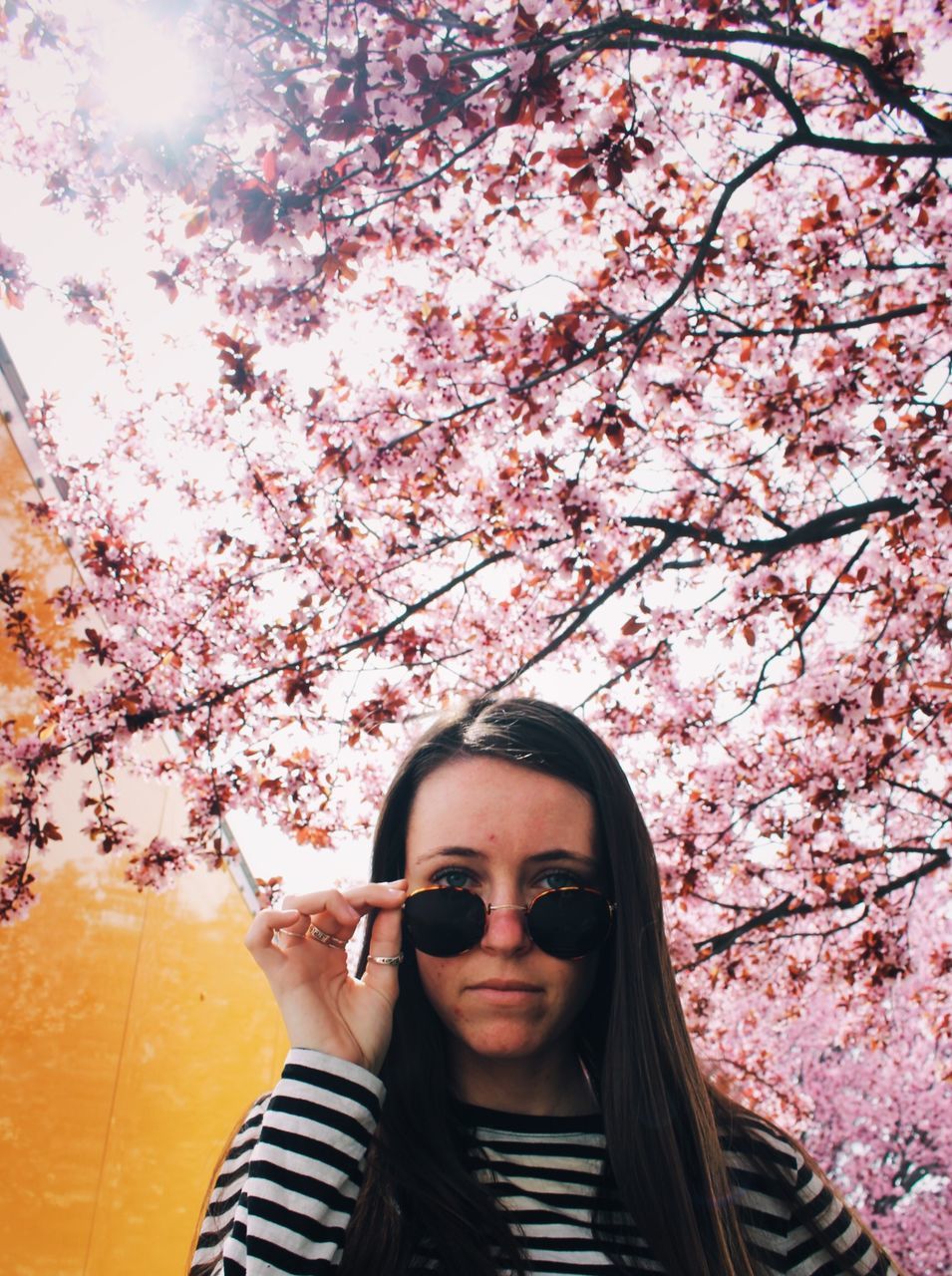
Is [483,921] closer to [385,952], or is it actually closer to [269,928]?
[385,952]

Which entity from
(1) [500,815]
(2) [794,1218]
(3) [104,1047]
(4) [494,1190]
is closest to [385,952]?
(1) [500,815]

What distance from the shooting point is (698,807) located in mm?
6078

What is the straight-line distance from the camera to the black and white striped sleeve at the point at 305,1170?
117 centimetres

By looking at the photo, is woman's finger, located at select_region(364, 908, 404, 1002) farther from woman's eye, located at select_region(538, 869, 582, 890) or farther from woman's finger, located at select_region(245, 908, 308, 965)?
woman's eye, located at select_region(538, 869, 582, 890)

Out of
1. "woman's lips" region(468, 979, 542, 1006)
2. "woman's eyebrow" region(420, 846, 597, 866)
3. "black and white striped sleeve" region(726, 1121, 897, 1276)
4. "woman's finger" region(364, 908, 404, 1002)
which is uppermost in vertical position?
"woman's eyebrow" region(420, 846, 597, 866)

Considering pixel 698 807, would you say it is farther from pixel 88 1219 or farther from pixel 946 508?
pixel 88 1219

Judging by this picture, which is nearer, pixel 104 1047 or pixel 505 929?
pixel 505 929

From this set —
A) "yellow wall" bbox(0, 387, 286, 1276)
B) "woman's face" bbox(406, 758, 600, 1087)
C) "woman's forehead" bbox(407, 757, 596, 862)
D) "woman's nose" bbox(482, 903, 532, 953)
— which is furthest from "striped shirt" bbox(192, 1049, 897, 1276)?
"yellow wall" bbox(0, 387, 286, 1276)

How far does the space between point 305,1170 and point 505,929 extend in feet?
1.56

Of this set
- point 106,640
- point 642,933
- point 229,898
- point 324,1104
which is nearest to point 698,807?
point 229,898

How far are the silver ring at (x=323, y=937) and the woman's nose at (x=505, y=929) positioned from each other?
0.96ft

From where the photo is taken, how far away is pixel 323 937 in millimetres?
1518

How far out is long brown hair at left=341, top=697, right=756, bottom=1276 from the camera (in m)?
1.35

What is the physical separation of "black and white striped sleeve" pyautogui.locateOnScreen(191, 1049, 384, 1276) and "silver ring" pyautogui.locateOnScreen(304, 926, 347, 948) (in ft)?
0.68
